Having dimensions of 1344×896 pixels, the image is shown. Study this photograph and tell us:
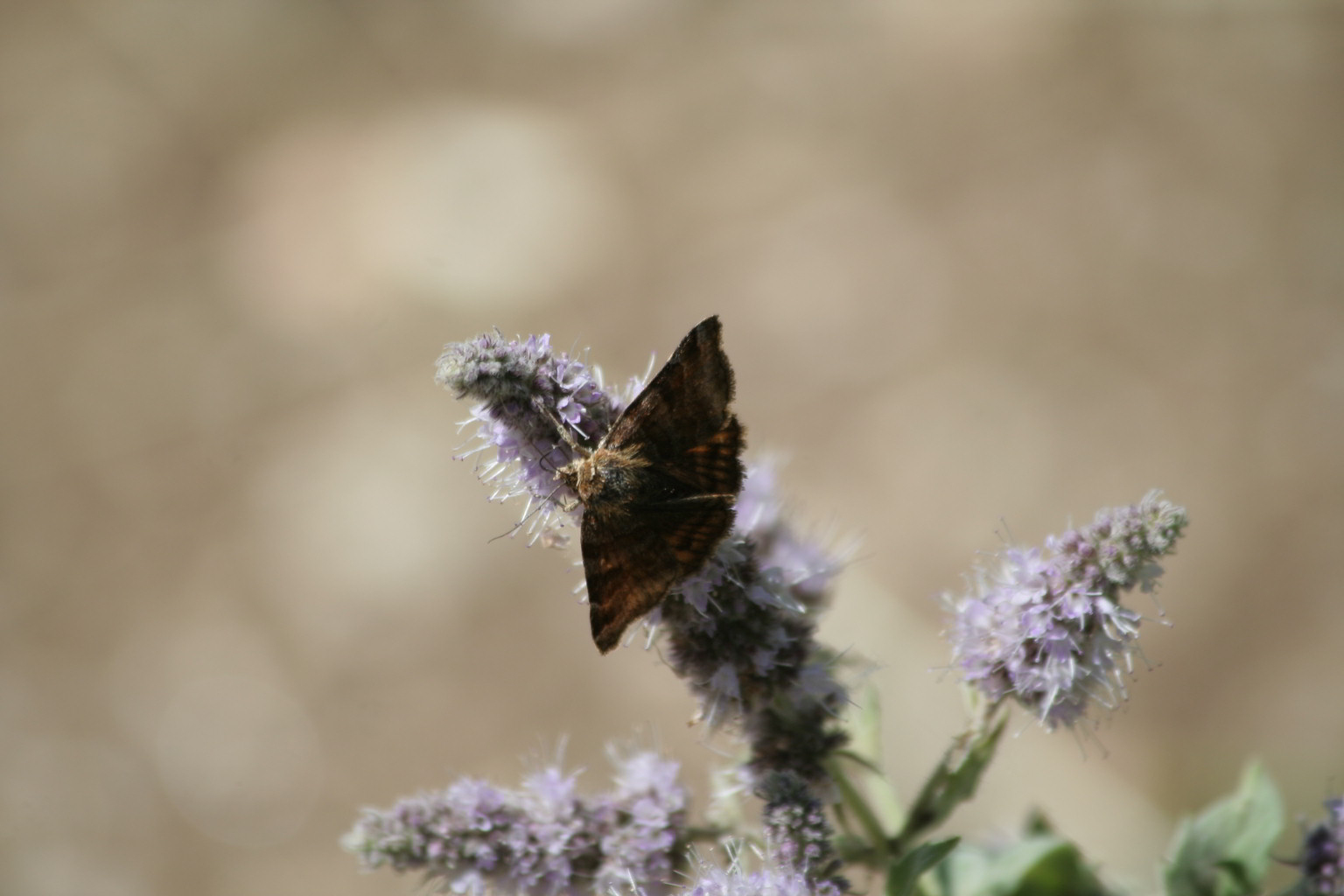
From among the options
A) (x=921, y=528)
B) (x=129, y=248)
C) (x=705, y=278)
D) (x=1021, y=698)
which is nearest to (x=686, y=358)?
(x=1021, y=698)

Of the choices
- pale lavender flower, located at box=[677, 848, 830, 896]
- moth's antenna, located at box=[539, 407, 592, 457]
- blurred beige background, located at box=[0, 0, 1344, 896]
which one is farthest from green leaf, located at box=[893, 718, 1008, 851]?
blurred beige background, located at box=[0, 0, 1344, 896]

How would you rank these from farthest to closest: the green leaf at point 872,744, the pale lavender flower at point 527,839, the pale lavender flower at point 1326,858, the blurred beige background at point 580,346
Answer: the blurred beige background at point 580,346
the green leaf at point 872,744
the pale lavender flower at point 527,839
the pale lavender flower at point 1326,858

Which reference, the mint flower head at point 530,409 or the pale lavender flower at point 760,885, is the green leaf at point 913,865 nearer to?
the pale lavender flower at point 760,885

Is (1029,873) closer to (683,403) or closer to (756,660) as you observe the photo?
(756,660)

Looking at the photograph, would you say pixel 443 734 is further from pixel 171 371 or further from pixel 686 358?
pixel 686 358

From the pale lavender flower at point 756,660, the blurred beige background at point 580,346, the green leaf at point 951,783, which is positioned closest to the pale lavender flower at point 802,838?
the pale lavender flower at point 756,660

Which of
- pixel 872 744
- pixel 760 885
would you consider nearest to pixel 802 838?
pixel 760 885
